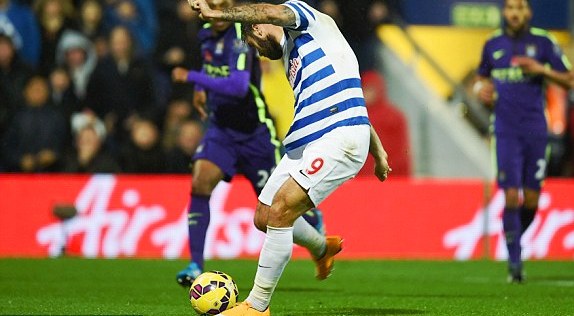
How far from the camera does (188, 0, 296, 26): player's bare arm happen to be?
7961 mm

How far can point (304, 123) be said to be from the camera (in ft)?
27.8

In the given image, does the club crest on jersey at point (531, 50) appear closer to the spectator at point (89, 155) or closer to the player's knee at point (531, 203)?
the player's knee at point (531, 203)

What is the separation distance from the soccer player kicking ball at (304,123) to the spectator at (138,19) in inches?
378

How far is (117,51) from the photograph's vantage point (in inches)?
680

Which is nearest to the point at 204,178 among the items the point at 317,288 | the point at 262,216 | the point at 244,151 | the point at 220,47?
the point at 244,151

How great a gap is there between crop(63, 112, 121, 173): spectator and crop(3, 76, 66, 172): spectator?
0.23 meters

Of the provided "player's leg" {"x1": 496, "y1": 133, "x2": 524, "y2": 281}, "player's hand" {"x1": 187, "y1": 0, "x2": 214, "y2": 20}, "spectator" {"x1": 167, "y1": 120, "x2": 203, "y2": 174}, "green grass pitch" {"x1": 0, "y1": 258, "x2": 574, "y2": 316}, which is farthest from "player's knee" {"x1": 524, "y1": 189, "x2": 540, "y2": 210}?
"player's hand" {"x1": 187, "y1": 0, "x2": 214, "y2": 20}

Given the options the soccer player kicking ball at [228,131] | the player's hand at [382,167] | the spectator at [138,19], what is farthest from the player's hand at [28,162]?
the player's hand at [382,167]

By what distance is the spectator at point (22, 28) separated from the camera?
1778 centimetres

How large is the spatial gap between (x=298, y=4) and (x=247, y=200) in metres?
7.77

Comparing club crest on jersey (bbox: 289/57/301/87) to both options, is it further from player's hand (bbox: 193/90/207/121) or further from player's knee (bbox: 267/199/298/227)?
player's hand (bbox: 193/90/207/121)

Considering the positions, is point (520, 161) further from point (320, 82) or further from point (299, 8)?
point (299, 8)

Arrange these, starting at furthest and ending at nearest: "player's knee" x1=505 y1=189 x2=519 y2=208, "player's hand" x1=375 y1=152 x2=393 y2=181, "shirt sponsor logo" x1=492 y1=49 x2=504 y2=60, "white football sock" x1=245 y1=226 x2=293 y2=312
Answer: "shirt sponsor logo" x1=492 y1=49 x2=504 y2=60, "player's knee" x1=505 y1=189 x2=519 y2=208, "player's hand" x1=375 y1=152 x2=393 y2=181, "white football sock" x1=245 y1=226 x2=293 y2=312

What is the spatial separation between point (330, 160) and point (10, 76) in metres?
9.92
